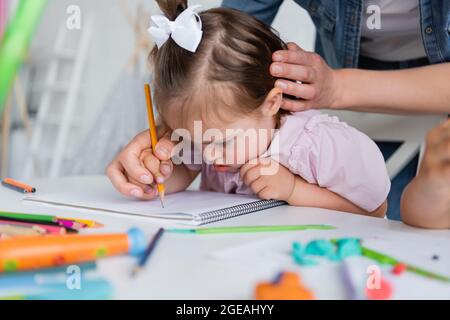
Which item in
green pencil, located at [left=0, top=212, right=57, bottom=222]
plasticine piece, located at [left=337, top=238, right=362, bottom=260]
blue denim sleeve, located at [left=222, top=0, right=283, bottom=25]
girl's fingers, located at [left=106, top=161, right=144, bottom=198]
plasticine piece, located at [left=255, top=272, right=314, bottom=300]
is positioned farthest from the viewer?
blue denim sleeve, located at [left=222, top=0, right=283, bottom=25]

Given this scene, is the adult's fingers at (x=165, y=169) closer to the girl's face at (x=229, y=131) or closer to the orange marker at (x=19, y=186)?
the girl's face at (x=229, y=131)

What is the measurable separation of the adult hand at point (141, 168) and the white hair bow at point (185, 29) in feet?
0.53

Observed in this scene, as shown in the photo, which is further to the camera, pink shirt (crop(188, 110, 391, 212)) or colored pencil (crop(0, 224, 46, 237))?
pink shirt (crop(188, 110, 391, 212))

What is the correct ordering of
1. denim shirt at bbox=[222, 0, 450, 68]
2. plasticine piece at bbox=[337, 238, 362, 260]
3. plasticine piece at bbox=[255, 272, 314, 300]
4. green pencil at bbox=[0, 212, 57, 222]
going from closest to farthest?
1. plasticine piece at bbox=[255, 272, 314, 300]
2. plasticine piece at bbox=[337, 238, 362, 260]
3. green pencil at bbox=[0, 212, 57, 222]
4. denim shirt at bbox=[222, 0, 450, 68]

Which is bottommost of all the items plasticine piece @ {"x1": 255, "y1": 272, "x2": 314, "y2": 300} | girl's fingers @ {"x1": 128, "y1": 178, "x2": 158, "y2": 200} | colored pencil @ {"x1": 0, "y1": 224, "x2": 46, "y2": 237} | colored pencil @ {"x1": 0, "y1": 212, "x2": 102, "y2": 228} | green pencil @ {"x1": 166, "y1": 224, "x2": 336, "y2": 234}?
girl's fingers @ {"x1": 128, "y1": 178, "x2": 158, "y2": 200}

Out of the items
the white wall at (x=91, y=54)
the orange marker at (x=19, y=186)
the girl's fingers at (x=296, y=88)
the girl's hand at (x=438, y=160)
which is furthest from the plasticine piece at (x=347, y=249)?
the white wall at (x=91, y=54)

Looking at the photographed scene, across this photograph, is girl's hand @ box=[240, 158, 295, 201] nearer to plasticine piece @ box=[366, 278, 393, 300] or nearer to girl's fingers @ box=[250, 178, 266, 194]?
girl's fingers @ box=[250, 178, 266, 194]

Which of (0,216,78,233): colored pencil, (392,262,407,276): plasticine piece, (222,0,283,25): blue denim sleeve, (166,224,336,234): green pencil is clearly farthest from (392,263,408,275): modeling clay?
(222,0,283,25): blue denim sleeve

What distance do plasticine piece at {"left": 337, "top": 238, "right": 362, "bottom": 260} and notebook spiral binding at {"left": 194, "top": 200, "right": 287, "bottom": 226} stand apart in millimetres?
Result: 174

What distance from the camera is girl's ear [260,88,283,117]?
2.61ft

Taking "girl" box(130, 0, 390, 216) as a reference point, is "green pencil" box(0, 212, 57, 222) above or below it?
below

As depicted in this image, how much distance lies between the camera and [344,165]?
0.78 metres

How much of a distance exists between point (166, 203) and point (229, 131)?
146 millimetres

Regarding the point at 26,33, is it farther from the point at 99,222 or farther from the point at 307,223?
the point at 307,223
